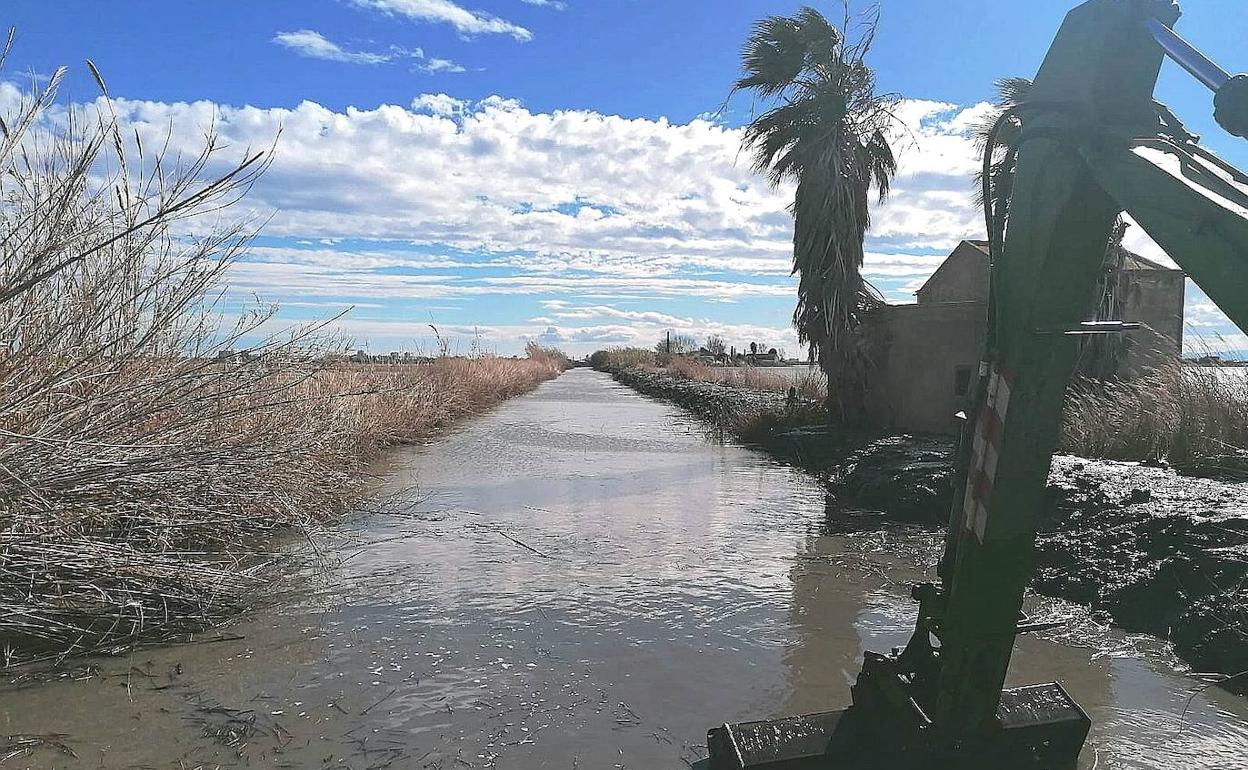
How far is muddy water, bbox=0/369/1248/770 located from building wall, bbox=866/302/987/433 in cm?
495

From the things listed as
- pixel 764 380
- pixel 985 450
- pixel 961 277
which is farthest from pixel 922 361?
pixel 764 380

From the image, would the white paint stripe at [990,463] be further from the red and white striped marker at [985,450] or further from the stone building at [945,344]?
the stone building at [945,344]

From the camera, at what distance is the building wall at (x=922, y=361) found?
11.7 m

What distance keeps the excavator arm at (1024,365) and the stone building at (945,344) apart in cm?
840

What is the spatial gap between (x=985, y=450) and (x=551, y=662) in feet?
8.32

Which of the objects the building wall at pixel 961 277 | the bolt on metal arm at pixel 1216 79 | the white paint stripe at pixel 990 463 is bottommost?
the white paint stripe at pixel 990 463

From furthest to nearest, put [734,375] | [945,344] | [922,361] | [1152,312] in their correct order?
[734,375]
[922,361]
[1152,312]
[945,344]

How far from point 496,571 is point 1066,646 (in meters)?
3.75

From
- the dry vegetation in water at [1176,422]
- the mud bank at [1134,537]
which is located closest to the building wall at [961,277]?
the dry vegetation in water at [1176,422]

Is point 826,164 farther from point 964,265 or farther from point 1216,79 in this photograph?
point 1216,79

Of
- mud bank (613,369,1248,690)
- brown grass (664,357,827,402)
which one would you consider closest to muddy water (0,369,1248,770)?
mud bank (613,369,1248,690)

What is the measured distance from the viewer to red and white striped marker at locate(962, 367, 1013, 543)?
2.85 m

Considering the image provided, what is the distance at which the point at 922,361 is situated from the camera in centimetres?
1238

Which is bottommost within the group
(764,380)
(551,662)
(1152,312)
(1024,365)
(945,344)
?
(551,662)
